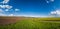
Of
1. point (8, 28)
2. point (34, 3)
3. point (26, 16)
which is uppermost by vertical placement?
point (34, 3)

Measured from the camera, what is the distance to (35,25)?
2.31m

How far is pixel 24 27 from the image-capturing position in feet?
7.61

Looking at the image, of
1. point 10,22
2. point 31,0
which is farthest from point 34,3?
point 10,22

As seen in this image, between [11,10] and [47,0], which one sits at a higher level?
[47,0]

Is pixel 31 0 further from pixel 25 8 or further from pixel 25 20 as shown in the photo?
pixel 25 20

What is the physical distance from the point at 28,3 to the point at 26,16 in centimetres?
22

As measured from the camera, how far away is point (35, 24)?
2312mm

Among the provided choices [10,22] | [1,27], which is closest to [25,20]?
[10,22]

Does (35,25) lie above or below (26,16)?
below

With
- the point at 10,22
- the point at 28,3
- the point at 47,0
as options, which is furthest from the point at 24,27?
the point at 47,0

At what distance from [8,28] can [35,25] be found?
0.46 meters

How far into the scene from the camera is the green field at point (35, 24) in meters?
2.29

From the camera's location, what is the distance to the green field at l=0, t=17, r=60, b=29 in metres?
2.29

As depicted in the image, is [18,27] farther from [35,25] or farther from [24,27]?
[35,25]
